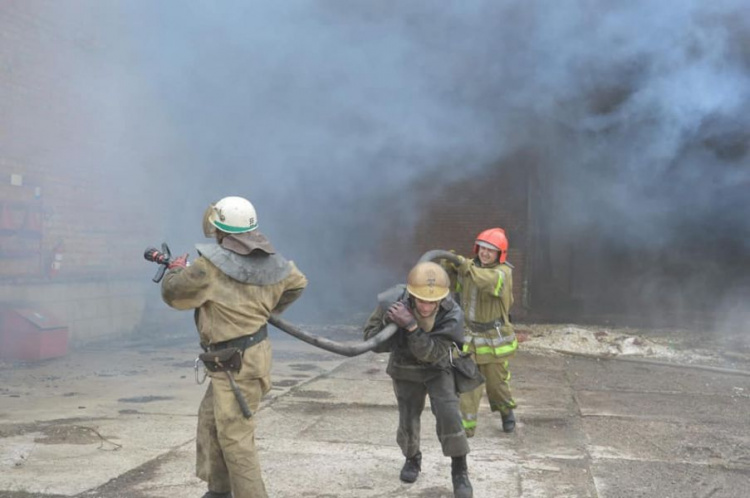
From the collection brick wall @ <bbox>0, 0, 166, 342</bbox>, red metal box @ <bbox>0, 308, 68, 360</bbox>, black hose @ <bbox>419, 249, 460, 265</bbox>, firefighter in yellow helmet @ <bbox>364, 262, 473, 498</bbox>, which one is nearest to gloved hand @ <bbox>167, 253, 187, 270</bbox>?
firefighter in yellow helmet @ <bbox>364, 262, 473, 498</bbox>

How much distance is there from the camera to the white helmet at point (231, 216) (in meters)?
3.18

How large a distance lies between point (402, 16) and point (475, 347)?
18.4 feet

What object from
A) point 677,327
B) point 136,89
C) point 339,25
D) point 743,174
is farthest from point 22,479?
point 743,174

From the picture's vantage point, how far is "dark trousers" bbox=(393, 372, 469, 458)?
356cm

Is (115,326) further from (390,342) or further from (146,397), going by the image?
(390,342)

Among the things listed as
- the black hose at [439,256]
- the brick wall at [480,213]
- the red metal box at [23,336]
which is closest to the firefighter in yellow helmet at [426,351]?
the black hose at [439,256]

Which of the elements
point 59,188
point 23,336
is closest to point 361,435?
point 23,336

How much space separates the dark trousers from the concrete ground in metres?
0.26

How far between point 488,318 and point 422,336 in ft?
5.18

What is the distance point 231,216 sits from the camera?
3178mm

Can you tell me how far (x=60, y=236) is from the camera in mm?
8453

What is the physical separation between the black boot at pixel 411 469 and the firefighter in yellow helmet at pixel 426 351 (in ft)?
0.30

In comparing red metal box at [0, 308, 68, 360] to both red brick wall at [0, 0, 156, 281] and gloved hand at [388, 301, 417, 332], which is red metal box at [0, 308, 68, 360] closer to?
red brick wall at [0, 0, 156, 281]

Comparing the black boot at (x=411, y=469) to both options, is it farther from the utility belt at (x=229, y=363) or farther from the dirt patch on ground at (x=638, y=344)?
the dirt patch on ground at (x=638, y=344)
